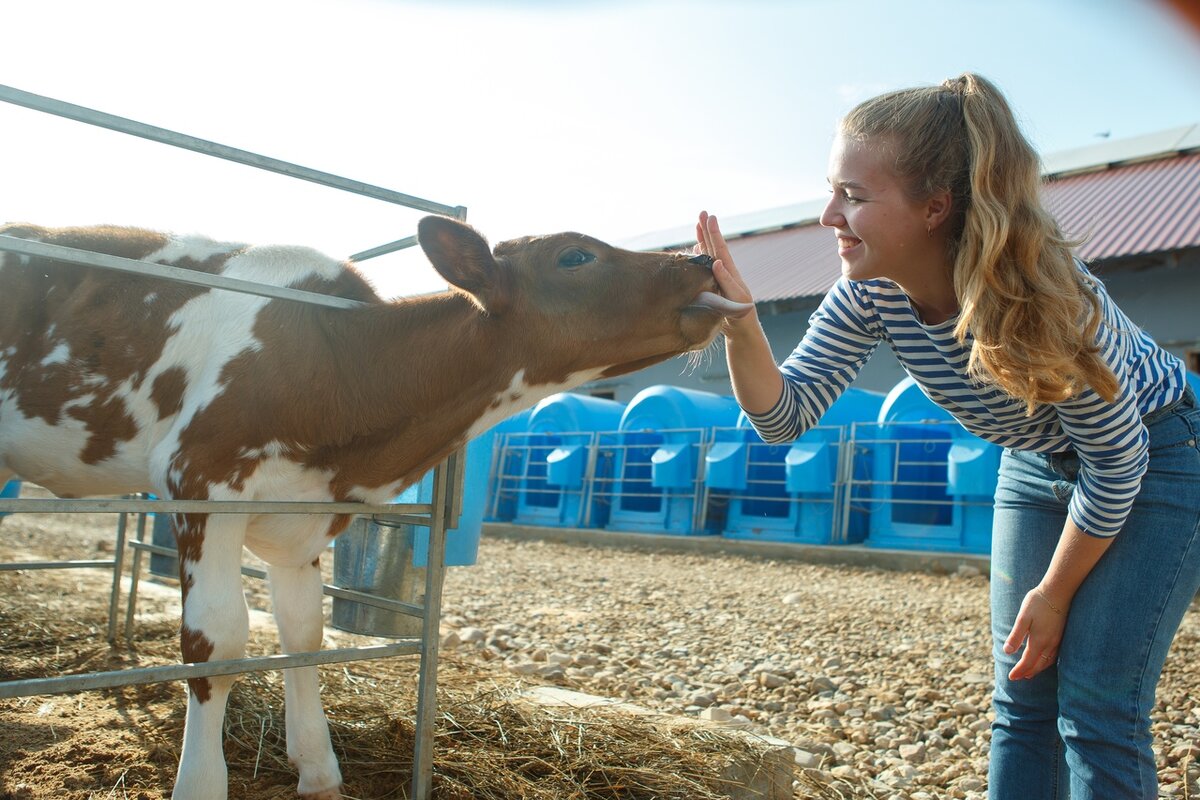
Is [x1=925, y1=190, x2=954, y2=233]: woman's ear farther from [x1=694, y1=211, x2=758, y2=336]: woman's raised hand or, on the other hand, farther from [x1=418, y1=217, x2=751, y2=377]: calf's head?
[x1=418, y1=217, x2=751, y2=377]: calf's head

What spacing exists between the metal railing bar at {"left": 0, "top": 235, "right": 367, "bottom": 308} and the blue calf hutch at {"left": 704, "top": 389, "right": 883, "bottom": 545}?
941cm

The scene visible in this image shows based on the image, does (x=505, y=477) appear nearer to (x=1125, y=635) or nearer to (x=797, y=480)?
(x=797, y=480)

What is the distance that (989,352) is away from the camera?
1.86 meters

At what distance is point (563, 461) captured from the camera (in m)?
14.6

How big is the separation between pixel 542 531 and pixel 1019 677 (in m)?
12.4

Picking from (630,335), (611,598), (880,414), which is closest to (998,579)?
(630,335)

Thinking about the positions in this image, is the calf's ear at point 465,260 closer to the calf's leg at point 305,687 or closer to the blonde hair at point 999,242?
the calf's leg at point 305,687

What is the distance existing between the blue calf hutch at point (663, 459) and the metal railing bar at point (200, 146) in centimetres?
1028

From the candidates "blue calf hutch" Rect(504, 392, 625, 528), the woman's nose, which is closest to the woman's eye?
the woman's nose

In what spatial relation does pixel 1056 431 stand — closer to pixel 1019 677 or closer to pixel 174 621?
pixel 1019 677

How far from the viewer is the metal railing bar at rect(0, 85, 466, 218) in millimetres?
2129

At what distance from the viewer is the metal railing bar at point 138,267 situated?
2008 millimetres

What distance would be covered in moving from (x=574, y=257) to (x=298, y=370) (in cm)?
95

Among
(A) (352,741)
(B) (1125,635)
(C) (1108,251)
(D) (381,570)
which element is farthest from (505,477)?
(B) (1125,635)
